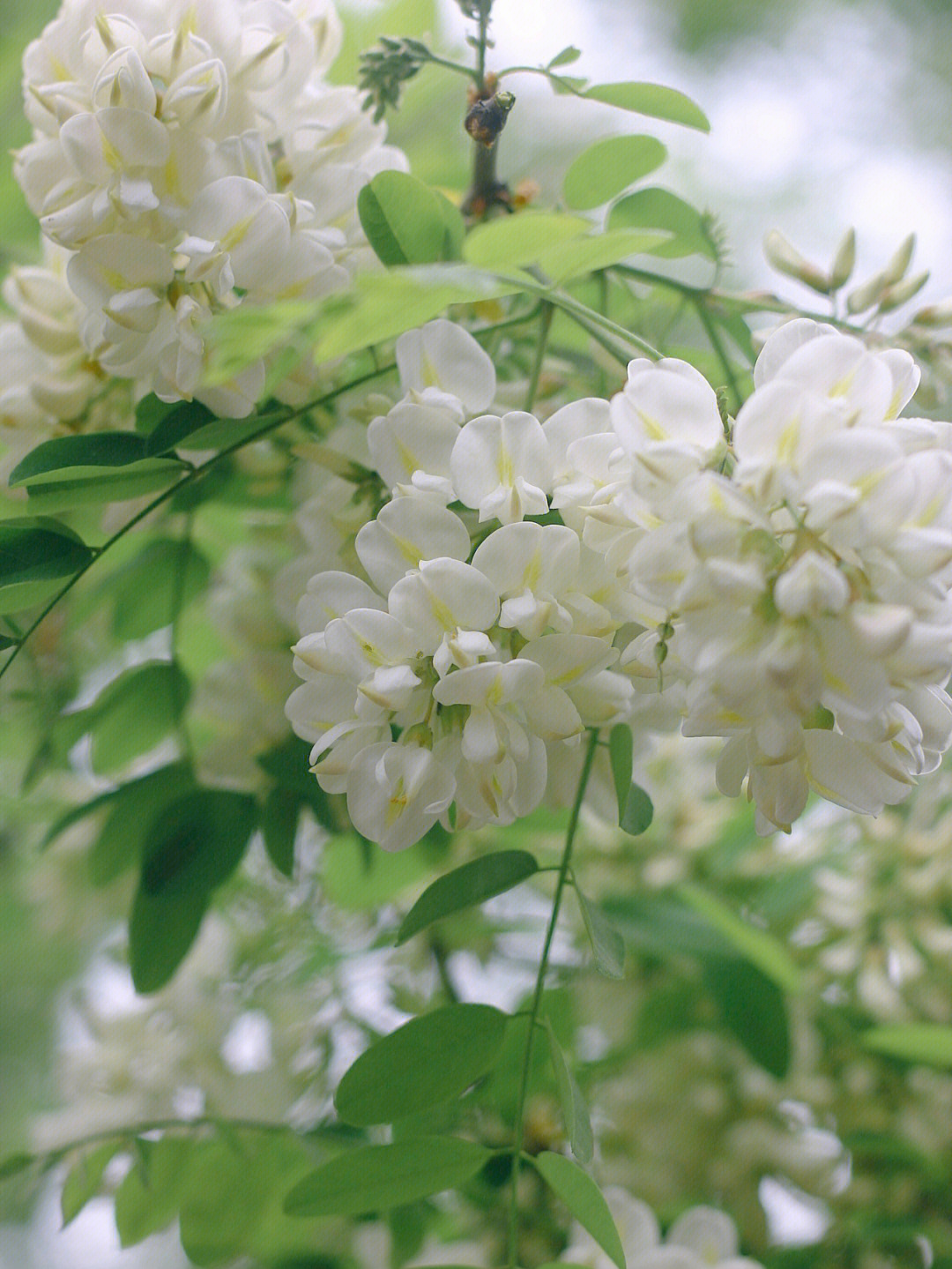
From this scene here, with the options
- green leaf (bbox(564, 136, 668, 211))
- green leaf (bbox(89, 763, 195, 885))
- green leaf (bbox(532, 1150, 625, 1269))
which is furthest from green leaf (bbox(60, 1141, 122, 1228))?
green leaf (bbox(564, 136, 668, 211))

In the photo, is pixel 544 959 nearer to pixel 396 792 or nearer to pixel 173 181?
pixel 396 792

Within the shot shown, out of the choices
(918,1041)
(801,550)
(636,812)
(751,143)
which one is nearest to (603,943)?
(636,812)

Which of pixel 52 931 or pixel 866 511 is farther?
pixel 52 931

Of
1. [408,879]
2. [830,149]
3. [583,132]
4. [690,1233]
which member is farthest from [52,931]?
[830,149]

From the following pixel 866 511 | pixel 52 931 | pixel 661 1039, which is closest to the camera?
pixel 866 511

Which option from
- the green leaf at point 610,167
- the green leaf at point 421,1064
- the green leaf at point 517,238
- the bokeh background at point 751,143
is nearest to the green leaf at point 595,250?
the green leaf at point 517,238

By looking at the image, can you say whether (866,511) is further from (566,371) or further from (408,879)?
(408,879)

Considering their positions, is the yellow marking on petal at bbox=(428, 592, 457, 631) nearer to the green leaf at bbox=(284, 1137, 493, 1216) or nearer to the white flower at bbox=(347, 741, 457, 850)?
the white flower at bbox=(347, 741, 457, 850)
